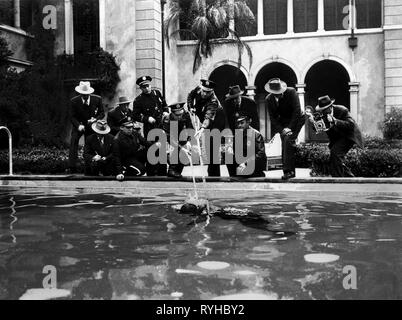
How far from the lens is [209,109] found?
36.9ft

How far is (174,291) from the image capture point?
13.1ft

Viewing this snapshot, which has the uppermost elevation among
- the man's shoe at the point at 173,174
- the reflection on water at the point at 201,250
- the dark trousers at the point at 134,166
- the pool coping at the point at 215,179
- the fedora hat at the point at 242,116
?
the fedora hat at the point at 242,116

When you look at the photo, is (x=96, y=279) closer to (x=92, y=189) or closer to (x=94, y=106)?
(x=92, y=189)

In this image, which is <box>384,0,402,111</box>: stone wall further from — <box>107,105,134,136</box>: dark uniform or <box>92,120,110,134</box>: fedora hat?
<box>92,120,110,134</box>: fedora hat

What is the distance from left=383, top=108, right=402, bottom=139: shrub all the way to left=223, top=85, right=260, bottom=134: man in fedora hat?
38.7 feet

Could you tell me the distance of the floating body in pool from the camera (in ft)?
22.7

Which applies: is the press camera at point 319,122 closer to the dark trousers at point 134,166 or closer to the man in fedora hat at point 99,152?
the dark trousers at point 134,166

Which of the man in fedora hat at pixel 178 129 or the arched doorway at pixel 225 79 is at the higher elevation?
the arched doorway at pixel 225 79

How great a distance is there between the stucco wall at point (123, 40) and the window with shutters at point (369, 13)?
380 inches

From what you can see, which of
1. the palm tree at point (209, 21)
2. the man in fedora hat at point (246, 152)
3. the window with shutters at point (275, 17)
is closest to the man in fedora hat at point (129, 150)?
the man in fedora hat at point (246, 152)

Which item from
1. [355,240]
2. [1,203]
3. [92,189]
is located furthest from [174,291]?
[92,189]

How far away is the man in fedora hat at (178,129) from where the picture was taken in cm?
1138

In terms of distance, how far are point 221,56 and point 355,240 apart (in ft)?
67.6

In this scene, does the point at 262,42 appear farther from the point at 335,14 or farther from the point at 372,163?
the point at 372,163
